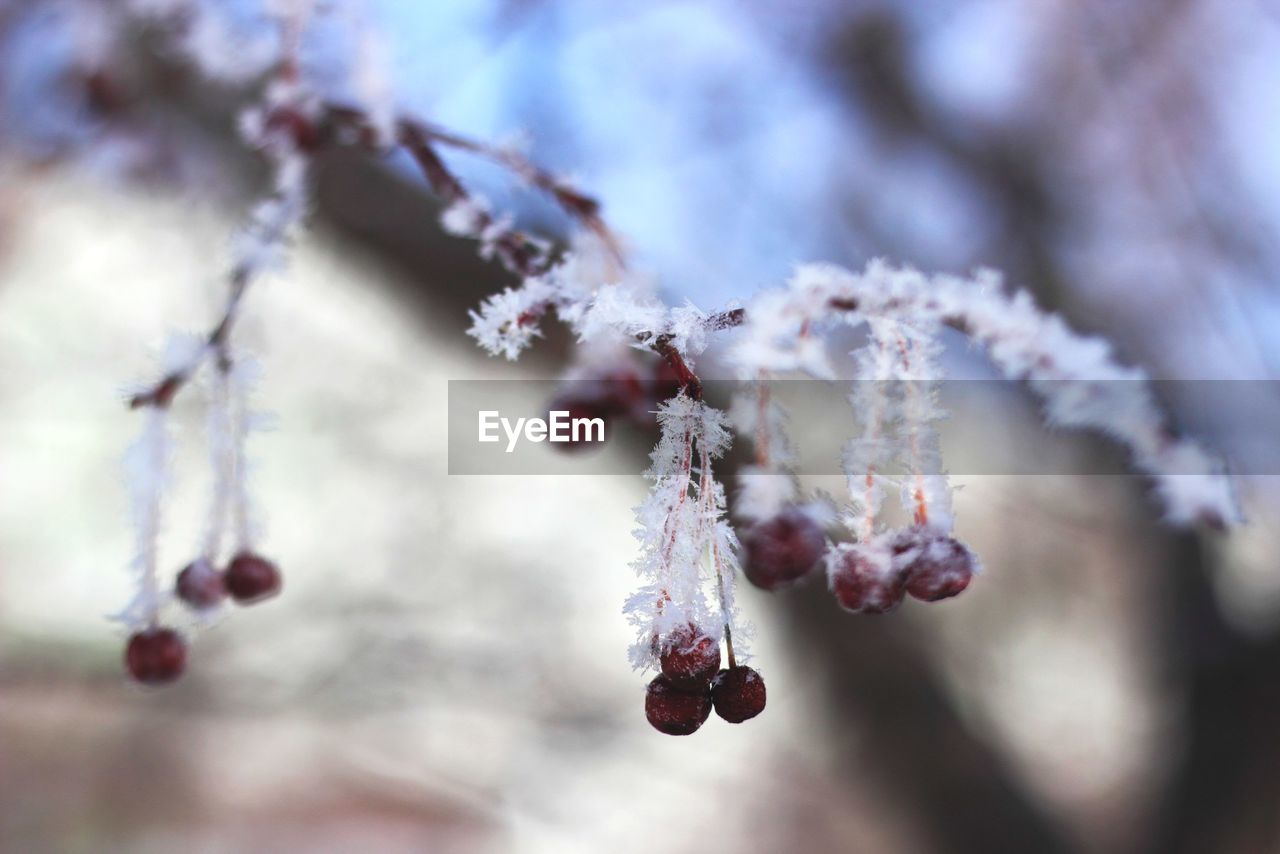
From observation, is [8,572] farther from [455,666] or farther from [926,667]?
[926,667]

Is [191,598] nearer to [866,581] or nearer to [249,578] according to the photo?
[249,578]


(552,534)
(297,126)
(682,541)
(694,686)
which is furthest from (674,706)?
(552,534)

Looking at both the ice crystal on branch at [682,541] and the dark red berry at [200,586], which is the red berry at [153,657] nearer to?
the dark red berry at [200,586]

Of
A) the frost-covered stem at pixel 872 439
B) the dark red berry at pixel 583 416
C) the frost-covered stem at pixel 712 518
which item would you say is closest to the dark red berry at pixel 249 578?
the dark red berry at pixel 583 416

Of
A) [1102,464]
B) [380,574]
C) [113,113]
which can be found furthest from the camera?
[380,574]

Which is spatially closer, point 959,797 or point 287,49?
point 287,49

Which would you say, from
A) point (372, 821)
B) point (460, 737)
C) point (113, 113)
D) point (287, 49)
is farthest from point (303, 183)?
point (372, 821)

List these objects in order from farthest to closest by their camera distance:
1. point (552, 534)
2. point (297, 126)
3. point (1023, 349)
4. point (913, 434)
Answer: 1. point (552, 534)
2. point (297, 126)
3. point (913, 434)
4. point (1023, 349)
